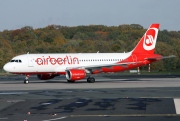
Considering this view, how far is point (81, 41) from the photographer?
126 m

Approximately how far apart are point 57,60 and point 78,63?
2.30 metres

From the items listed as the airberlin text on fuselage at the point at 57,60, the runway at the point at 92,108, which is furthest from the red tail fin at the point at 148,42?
the runway at the point at 92,108

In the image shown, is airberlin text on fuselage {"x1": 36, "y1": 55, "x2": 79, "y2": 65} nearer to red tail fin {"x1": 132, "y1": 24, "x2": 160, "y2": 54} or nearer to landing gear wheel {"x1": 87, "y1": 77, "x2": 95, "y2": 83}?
landing gear wheel {"x1": 87, "y1": 77, "x2": 95, "y2": 83}

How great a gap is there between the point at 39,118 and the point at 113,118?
10.0 feet

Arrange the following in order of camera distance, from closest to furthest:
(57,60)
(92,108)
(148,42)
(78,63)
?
(92,108)
(57,60)
(78,63)
(148,42)

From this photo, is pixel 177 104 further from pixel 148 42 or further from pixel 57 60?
pixel 148 42

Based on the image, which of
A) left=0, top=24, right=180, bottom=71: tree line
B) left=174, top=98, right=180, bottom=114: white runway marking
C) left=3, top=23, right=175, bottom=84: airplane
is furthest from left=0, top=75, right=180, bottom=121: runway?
left=0, top=24, right=180, bottom=71: tree line

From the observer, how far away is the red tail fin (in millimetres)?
52281

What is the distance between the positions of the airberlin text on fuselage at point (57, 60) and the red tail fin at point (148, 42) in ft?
22.4

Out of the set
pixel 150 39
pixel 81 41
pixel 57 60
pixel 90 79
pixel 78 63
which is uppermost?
pixel 81 41

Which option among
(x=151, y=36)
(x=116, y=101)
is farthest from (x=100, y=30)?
(x=116, y=101)

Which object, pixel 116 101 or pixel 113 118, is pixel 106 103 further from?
pixel 113 118

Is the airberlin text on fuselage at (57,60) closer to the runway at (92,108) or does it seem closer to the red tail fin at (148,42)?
the red tail fin at (148,42)

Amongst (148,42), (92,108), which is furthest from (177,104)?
(148,42)
